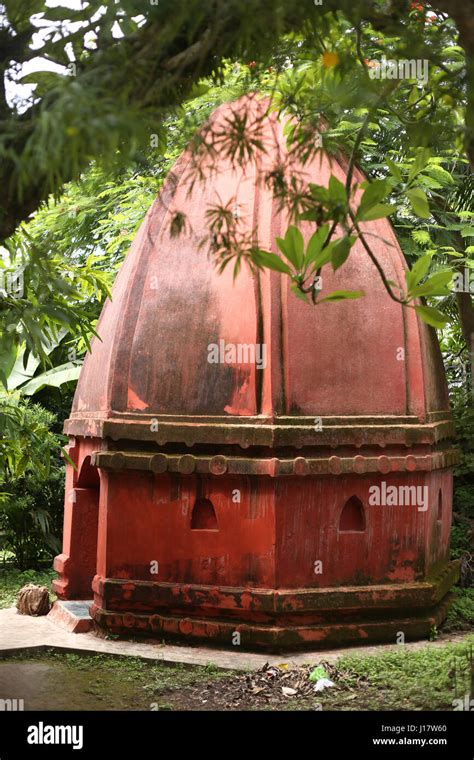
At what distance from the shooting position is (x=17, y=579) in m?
11.1

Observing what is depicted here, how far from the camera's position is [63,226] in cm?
1260

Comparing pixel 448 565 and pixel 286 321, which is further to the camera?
pixel 448 565

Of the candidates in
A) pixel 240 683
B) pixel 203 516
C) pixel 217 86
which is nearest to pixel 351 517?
pixel 203 516

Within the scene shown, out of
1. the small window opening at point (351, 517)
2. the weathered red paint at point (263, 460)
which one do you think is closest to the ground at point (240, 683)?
the weathered red paint at point (263, 460)

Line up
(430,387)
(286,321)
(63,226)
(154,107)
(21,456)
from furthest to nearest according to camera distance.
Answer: (63,226)
(430,387)
(286,321)
(21,456)
(154,107)

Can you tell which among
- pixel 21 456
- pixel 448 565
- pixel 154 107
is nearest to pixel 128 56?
pixel 154 107

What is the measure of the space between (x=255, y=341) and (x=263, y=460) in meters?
0.98

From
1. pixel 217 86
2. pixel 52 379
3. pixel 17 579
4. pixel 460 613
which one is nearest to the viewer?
pixel 217 86

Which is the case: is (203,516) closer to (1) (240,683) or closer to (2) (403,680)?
(1) (240,683)

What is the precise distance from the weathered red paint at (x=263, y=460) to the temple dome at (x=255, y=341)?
1 centimetres

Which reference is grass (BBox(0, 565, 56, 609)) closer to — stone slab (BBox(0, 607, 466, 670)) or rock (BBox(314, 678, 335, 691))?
stone slab (BBox(0, 607, 466, 670))

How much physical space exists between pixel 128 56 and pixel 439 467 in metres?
5.20

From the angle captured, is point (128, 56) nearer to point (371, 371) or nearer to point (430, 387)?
point (371, 371)

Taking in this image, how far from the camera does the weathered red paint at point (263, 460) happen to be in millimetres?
7086
